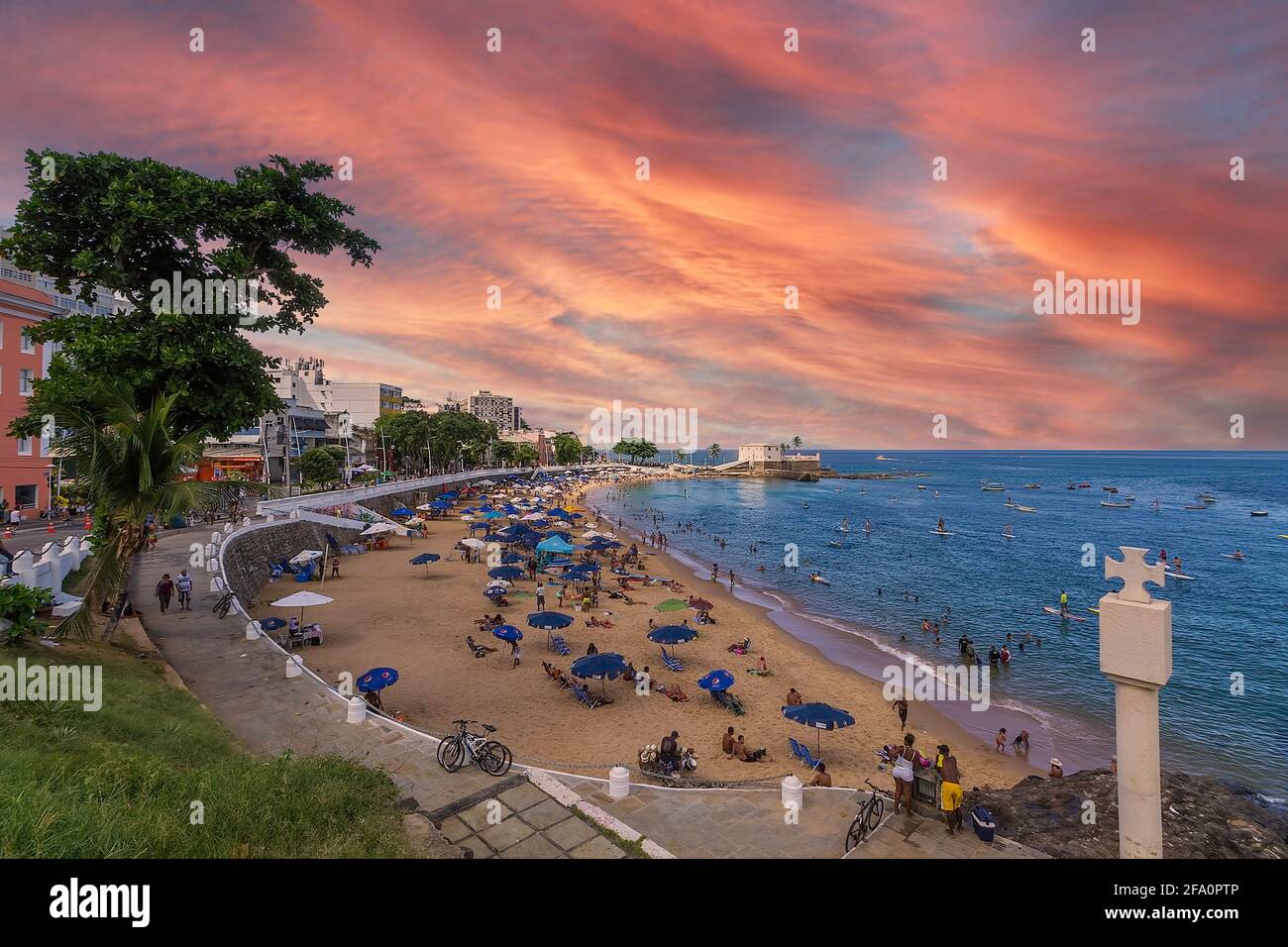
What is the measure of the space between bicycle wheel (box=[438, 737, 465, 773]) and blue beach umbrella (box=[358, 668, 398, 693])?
18.7ft

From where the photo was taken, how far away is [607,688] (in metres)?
19.6

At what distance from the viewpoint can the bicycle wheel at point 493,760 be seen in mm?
10042

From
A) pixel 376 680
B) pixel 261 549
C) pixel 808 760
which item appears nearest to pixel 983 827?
pixel 808 760

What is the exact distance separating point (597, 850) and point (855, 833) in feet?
13.6

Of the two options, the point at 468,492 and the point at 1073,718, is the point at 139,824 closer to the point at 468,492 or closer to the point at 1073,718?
the point at 1073,718

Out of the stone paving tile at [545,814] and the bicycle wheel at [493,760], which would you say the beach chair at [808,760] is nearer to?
the bicycle wheel at [493,760]

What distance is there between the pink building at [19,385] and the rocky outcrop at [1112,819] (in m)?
42.9

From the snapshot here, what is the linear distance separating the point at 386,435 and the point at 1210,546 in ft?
351

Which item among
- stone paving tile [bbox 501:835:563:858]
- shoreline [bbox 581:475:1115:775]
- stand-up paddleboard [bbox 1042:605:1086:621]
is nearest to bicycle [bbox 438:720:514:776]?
stone paving tile [bbox 501:835:563:858]

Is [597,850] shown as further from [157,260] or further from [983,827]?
[157,260]

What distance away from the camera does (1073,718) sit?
2031cm
